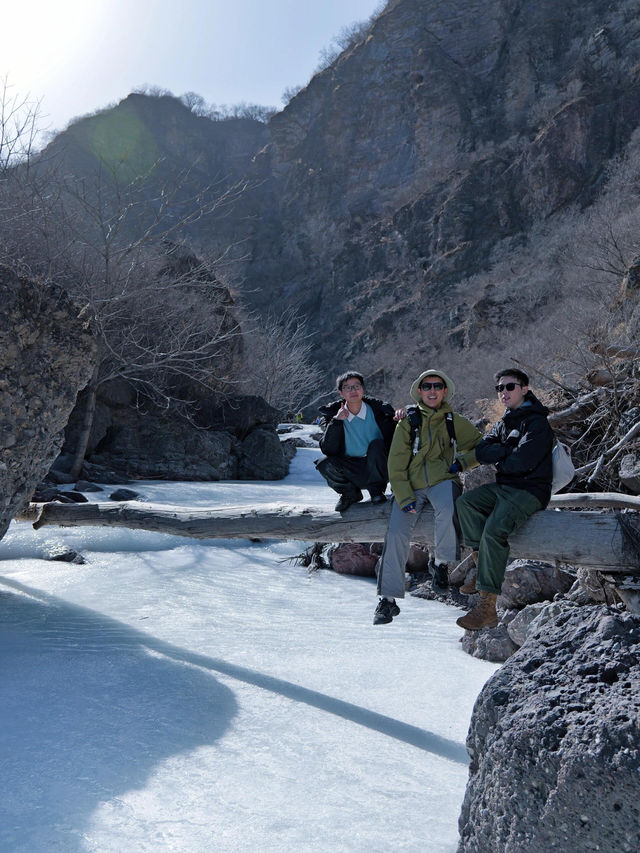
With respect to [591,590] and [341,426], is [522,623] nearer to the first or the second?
[591,590]

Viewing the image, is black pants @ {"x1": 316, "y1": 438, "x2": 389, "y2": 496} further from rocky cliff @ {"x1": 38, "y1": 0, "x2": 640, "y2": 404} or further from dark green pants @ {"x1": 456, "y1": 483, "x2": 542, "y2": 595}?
rocky cliff @ {"x1": 38, "y1": 0, "x2": 640, "y2": 404}

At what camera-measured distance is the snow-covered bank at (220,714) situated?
307 centimetres

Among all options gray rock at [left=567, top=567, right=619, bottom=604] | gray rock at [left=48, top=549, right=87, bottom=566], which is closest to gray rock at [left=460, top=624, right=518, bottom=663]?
gray rock at [left=567, top=567, right=619, bottom=604]

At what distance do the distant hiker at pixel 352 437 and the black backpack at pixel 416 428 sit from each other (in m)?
0.40

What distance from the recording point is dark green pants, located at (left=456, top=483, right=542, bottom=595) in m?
4.07

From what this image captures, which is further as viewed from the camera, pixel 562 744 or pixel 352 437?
pixel 352 437

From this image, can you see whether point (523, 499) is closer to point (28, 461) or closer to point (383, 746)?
point (383, 746)

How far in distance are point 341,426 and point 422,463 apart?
2.56ft

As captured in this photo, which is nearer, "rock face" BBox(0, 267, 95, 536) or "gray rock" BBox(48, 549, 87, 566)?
"rock face" BBox(0, 267, 95, 536)

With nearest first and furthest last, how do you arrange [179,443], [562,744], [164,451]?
[562,744] < [164,451] < [179,443]

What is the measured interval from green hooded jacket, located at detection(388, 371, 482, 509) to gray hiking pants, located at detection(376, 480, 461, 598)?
3.9 inches

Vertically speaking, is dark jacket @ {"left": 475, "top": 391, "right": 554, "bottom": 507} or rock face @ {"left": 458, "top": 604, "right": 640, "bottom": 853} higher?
dark jacket @ {"left": 475, "top": 391, "right": 554, "bottom": 507}

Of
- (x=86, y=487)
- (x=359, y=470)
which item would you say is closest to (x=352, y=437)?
(x=359, y=470)

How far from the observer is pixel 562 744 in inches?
79.7
